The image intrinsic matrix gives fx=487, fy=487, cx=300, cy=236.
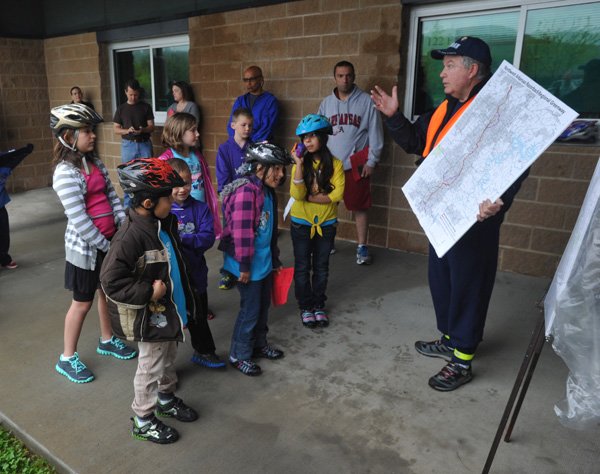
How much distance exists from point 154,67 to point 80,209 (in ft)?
17.2

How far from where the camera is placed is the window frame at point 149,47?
6715mm

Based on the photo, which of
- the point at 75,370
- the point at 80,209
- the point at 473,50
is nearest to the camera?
the point at 473,50

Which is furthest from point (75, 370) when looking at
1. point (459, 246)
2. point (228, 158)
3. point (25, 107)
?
point (25, 107)

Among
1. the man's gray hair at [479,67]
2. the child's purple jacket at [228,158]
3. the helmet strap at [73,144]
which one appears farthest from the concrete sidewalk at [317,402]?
the man's gray hair at [479,67]

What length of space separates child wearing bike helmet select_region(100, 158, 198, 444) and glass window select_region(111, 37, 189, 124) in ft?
16.7

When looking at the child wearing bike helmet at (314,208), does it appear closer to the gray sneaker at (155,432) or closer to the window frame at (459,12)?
the gray sneaker at (155,432)

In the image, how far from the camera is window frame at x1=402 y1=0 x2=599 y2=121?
4090 millimetres

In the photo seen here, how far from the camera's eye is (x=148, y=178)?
2.12 m

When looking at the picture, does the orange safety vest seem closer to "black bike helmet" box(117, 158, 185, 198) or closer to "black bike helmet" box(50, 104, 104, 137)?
"black bike helmet" box(117, 158, 185, 198)

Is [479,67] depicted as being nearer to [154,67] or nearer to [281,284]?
[281,284]

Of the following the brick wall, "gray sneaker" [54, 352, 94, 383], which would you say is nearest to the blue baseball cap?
"gray sneaker" [54, 352, 94, 383]

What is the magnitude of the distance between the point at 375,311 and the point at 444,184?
1.66 m

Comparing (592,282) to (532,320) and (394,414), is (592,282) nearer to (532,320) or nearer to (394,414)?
(394,414)

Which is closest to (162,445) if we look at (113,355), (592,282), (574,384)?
(113,355)
